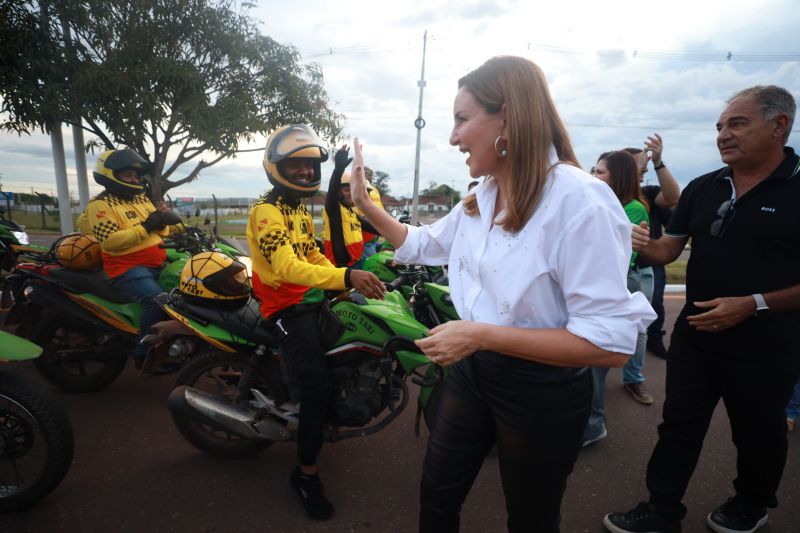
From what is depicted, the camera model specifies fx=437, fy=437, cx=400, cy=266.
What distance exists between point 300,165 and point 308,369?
1111mm

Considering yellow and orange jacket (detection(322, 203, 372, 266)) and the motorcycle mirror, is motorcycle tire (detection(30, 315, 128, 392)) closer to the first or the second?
the motorcycle mirror

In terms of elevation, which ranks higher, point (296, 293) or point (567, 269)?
point (567, 269)

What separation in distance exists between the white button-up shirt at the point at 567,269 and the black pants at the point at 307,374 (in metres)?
1.27

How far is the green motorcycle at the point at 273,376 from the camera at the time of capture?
243cm

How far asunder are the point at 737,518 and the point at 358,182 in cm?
251

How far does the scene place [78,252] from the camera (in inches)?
139

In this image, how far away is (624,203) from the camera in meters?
3.27

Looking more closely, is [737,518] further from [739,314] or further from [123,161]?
[123,161]

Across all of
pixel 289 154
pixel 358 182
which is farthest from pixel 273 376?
pixel 358 182

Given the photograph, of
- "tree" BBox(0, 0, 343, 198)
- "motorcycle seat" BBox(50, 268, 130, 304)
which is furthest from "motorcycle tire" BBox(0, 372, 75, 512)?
"tree" BBox(0, 0, 343, 198)

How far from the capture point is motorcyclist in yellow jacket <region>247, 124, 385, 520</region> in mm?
2266

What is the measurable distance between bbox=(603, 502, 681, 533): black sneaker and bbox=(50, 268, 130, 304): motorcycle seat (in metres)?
3.69

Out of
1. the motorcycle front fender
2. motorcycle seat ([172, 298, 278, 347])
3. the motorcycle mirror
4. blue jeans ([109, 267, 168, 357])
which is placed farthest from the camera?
the motorcycle mirror

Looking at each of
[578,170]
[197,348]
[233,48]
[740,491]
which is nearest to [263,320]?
[197,348]
